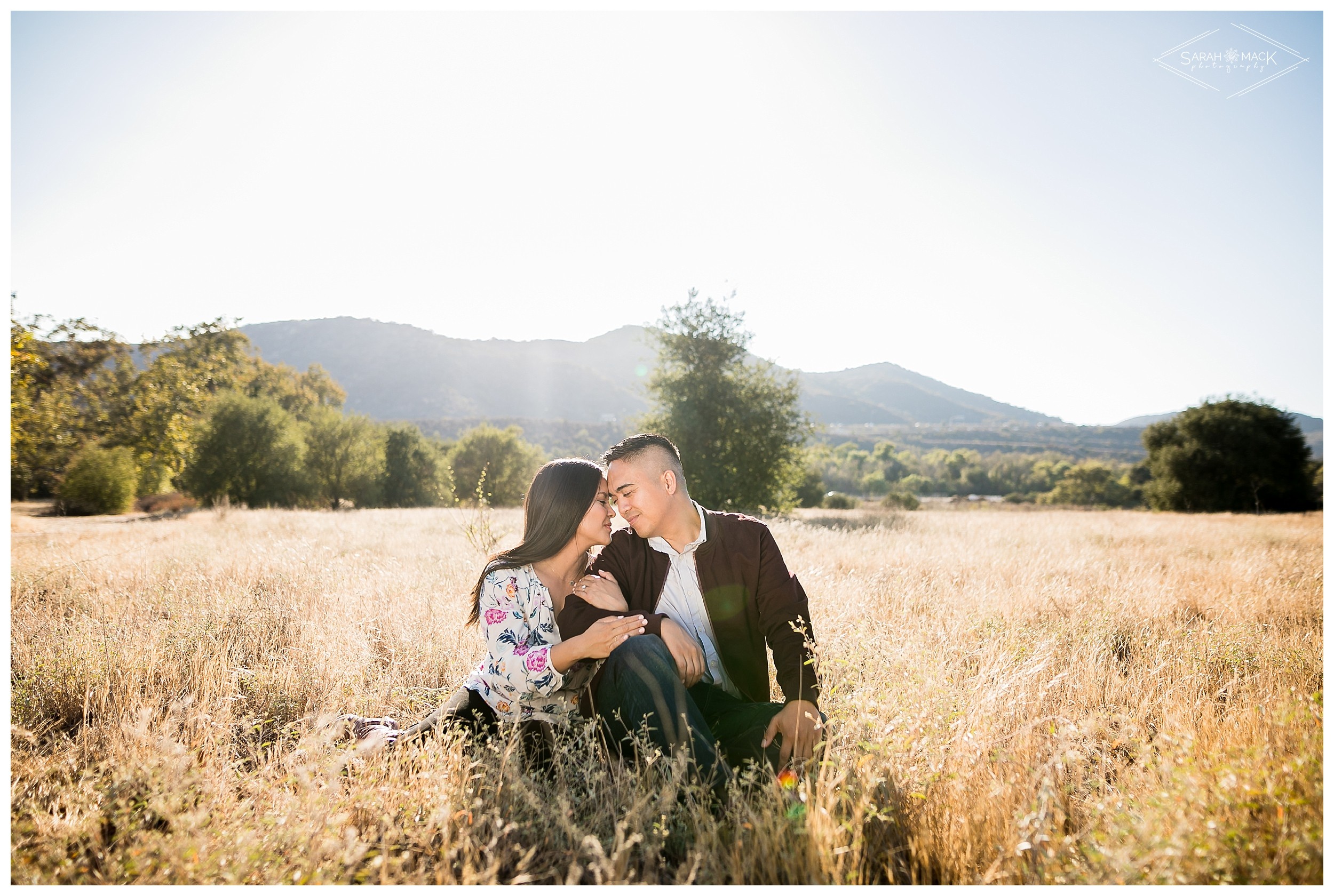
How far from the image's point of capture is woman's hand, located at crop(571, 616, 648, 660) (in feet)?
9.09

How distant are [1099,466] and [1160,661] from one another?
243 ft

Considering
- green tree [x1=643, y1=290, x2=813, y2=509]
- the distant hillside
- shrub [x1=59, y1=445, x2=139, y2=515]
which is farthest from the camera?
the distant hillside

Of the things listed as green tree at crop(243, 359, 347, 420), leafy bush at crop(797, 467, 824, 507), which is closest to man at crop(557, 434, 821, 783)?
green tree at crop(243, 359, 347, 420)

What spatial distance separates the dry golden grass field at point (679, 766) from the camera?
209 cm

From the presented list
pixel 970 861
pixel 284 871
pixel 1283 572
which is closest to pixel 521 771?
pixel 284 871

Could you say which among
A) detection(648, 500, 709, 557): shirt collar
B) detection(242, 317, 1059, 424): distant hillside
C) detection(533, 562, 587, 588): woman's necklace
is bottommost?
detection(533, 562, 587, 588): woman's necklace

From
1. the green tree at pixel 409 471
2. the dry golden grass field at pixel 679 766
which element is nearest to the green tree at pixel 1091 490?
the green tree at pixel 409 471

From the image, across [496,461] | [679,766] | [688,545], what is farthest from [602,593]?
[496,461]

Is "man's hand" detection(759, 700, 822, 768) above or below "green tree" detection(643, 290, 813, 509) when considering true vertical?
below

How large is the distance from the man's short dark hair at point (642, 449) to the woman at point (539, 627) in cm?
18

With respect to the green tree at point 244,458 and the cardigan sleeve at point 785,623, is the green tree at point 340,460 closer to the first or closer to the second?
the green tree at point 244,458

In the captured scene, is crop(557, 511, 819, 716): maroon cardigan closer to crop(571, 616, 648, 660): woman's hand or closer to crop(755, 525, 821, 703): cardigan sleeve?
crop(755, 525, 821, 703): cardigan sleeve

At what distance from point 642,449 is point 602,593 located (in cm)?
86

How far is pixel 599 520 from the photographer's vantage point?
3367mm
